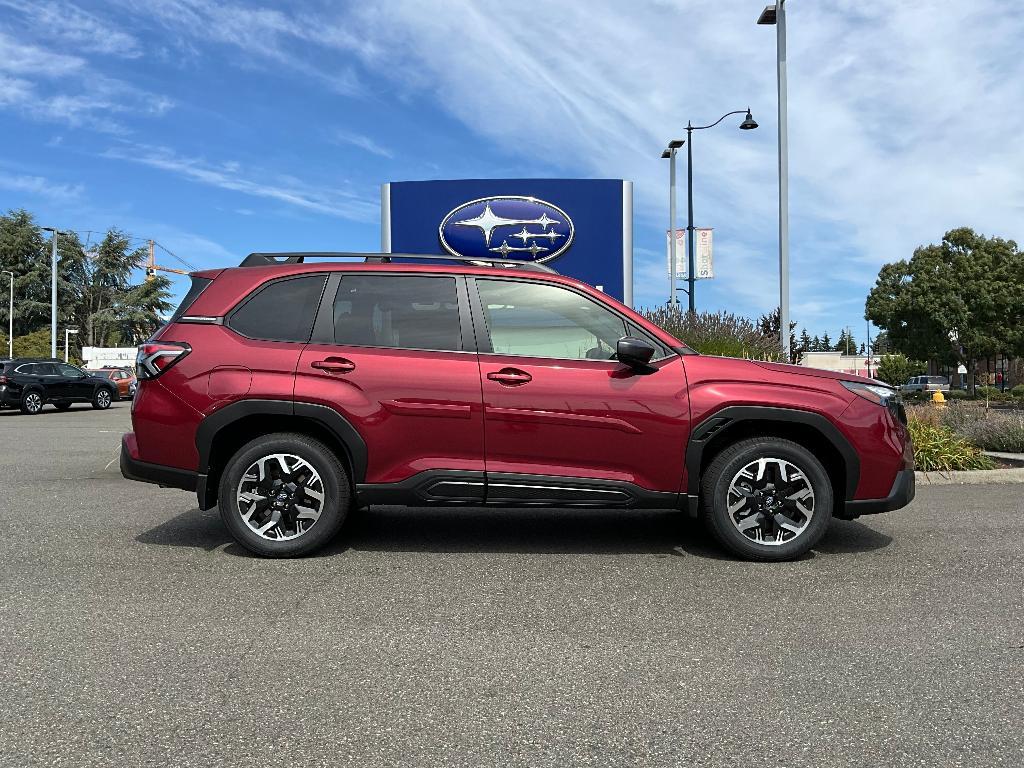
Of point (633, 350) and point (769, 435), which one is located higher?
point (633, 350)

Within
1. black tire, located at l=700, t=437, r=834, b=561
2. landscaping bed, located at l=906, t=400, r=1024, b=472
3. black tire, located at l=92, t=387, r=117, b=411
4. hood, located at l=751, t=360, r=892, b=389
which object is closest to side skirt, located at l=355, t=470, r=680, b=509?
black tire, located at l=700, t=437, r=834, b=561

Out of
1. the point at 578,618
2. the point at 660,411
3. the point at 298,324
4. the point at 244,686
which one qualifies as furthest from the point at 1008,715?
the point at 298,324

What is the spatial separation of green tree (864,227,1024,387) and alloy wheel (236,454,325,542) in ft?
139

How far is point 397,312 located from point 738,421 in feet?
7.31

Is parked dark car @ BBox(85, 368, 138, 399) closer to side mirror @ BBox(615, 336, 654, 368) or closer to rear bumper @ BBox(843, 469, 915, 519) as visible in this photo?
side mirror @ BBox(615, 336, 654, 368)

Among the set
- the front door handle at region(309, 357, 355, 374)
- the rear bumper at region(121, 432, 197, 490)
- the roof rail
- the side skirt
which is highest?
the roof rail

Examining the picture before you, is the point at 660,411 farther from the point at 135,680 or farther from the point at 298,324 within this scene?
the point at 135,680

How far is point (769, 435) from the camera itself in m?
4.96

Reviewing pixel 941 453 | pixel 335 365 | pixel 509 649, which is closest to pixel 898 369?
pixel 941 453

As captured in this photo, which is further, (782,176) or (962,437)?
(782,176)

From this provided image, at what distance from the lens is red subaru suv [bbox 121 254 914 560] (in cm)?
475

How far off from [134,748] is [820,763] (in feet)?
7.02

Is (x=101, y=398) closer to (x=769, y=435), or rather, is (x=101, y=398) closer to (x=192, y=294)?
(x=192, y=294)

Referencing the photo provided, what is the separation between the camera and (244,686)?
117 inches
